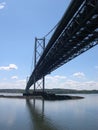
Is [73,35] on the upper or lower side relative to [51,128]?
upper

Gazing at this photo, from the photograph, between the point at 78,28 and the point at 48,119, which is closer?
the point at 78,28

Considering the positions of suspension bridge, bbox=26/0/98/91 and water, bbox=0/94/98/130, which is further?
water, bbox=0/94/98/130

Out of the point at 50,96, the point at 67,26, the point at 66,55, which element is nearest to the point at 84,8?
the point at 67,26

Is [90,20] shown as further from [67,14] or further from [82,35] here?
[82,35]

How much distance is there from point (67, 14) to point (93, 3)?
400cm

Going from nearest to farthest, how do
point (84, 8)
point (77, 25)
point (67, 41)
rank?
point (84, 8)
point (77, 25)
point (67, 41)

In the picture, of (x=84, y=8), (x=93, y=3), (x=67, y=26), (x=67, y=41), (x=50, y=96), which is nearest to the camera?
(x=93, y=3)

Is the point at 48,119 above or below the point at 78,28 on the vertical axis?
below

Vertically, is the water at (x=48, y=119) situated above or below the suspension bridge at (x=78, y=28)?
below

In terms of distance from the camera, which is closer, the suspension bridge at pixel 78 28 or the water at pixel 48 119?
the suspension bridge at pixel 78 28

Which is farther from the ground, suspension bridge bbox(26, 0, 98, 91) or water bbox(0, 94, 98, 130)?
suspension bridge bbox(26, 0, 98, 91)

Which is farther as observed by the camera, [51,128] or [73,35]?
[73,35]

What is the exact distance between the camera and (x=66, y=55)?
43781mm

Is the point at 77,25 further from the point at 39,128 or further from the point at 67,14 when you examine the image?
the point at 39,128
